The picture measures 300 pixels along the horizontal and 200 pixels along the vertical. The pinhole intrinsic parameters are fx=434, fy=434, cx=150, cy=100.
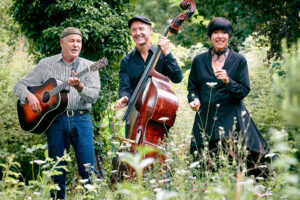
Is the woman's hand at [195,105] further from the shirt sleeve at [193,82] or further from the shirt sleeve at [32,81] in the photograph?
the shirt sleeve at [32,81]

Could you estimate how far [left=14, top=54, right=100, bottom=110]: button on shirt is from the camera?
4.75 meters

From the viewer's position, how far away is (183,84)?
849cm

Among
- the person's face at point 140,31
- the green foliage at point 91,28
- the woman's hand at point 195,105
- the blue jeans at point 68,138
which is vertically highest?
the green foliage at point 91,28

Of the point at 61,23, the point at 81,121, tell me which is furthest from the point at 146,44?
the point at 61,23

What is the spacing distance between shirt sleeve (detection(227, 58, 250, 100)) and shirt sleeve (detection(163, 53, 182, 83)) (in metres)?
0.73

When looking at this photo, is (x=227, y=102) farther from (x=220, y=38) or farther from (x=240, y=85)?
(x=220, y=38)

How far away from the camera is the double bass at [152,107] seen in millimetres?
4311

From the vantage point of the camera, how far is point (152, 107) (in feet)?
14.3

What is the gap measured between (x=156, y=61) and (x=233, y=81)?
2.93 feet

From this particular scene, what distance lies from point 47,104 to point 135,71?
3.53 feet

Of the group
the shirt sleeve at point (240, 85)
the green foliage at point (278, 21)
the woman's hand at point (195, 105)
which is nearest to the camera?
the shirt sleeve at point (240, 85)

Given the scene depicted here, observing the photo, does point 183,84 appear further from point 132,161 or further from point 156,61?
point 132,161

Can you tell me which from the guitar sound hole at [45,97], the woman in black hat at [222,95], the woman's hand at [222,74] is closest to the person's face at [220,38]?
the woman in black hat at [222,95]

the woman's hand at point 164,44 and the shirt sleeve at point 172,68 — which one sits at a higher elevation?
the woman's hand at point 164,44
